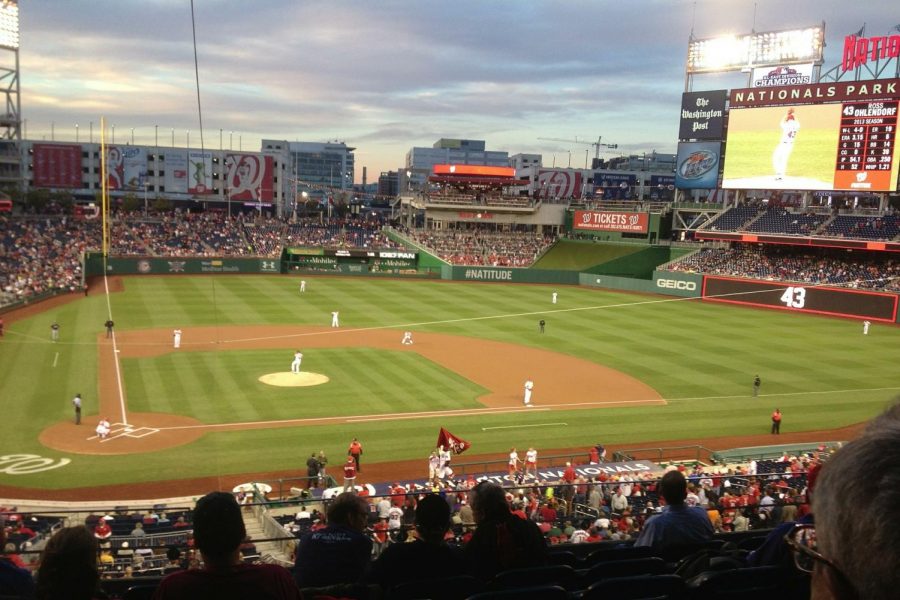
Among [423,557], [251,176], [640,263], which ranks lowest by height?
A: [640,263]

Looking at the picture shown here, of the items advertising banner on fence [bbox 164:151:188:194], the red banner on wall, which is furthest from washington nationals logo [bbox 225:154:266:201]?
the red banner on wall

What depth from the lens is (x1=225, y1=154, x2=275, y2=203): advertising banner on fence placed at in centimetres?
9981

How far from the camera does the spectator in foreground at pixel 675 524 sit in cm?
637

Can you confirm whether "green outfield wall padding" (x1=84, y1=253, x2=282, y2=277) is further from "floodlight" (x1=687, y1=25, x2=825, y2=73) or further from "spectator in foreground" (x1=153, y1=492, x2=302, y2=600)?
"spectator in foreground" (x1=153, y1=492, x2=302, y2=600)

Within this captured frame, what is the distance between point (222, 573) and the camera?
3.32m

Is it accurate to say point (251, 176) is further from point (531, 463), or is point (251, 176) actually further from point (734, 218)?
point (531, 463)

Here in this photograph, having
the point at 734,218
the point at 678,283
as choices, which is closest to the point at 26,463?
the point at 678,283

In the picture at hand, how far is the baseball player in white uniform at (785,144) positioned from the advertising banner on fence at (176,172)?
77.7 m

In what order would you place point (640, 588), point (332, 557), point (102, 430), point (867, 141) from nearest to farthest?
1. point (640, 588)
2. point (332, 557)
3. point (102, 430)
4. point (867, 141)

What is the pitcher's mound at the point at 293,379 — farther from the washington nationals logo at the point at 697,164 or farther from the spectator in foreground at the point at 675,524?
the washington nationals logo at the point at 697,164

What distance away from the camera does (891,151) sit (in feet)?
169

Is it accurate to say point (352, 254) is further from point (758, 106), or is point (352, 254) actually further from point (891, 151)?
point (891, 151)

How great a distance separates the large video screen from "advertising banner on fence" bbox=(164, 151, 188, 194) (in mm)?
73975

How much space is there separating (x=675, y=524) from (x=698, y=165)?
68.6 meters
